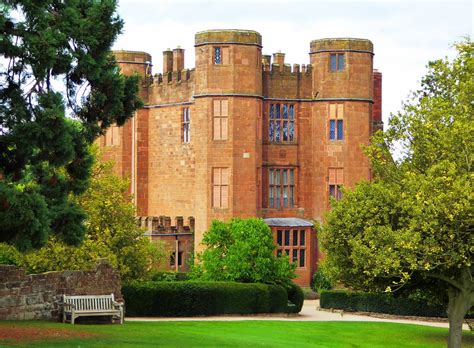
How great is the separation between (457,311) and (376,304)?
425 inches

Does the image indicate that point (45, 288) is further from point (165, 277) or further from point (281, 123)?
point (281, 123)

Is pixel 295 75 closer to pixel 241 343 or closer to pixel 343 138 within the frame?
pixel 343 138

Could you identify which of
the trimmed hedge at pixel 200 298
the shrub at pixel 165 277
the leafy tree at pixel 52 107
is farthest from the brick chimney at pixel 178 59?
the leafy tree at pixel 52 107

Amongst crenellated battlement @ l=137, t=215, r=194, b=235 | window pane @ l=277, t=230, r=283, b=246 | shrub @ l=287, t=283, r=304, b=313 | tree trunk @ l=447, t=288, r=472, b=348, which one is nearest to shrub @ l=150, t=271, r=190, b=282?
crenellated battlement @ l=137, t=215, r=194, b=235

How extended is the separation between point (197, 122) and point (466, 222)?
2245 centimetres

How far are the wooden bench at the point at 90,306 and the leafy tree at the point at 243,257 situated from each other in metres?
11.7

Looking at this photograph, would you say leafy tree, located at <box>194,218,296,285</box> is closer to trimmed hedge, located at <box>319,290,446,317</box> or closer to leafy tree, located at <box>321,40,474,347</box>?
trimmed hedge, located at <box>319,290,446,317</box>

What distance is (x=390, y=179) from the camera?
119ft

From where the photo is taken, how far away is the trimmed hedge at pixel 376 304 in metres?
45.0

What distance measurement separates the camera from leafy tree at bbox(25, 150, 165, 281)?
3984cm

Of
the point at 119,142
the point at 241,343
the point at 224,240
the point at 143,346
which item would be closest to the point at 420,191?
the point at 241,343

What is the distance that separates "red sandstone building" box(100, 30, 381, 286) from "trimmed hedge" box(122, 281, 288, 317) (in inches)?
352

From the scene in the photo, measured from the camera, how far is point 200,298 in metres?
42.6

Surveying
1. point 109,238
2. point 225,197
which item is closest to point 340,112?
point 225,197
